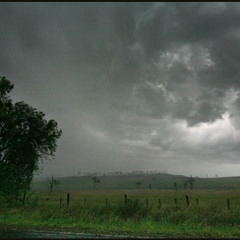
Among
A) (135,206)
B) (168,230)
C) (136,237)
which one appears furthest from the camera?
(135,206)

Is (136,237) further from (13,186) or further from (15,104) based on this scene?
(15,104)

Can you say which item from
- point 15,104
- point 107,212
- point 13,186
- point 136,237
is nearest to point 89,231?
point 136,237

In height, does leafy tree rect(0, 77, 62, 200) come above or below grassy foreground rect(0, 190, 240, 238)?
above

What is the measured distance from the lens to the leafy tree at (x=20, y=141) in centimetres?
2828

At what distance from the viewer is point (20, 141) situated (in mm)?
29172

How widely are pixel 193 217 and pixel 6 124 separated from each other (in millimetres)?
19707

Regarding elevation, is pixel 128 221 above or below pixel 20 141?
below

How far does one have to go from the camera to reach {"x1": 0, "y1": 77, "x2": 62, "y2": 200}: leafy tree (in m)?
28.3

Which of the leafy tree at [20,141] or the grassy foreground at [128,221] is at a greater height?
the leafy tree at [20,141]

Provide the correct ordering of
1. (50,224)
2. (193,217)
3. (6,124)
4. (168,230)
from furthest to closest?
(6,124)
(193,217)
(50,224)
(168,230)

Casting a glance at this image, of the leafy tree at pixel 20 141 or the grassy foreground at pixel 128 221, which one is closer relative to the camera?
the grassy foreground at pixel 128 221

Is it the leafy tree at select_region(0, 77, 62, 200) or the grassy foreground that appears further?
the leafy tree at select_region(0, 77, 62, 200)

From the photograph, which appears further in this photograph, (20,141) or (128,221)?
(20,141)

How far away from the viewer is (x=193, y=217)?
18.7 meters
